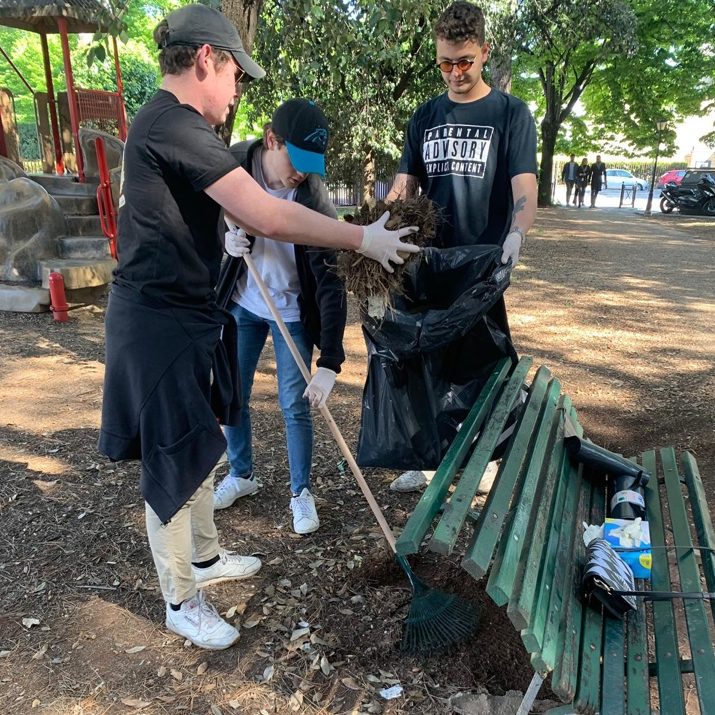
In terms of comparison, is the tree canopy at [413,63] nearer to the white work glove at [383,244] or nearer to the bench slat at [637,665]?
the white work glove at [383,244]

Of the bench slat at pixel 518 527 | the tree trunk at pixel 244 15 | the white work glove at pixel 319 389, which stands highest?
the tree trunk at pixel 244 15

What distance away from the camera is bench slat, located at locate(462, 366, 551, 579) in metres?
1.54

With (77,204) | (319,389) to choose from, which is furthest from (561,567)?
(77,204)

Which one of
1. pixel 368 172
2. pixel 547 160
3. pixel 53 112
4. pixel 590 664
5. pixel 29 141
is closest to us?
pixel 590 664

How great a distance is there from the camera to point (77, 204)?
8273mm

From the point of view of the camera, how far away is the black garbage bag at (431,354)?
233 cm

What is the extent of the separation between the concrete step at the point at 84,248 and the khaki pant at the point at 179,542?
5.98m

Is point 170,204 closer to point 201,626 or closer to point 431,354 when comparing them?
point 431,354

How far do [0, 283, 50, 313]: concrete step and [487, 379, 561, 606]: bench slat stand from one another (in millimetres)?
5819

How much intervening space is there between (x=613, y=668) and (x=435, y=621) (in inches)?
28.1

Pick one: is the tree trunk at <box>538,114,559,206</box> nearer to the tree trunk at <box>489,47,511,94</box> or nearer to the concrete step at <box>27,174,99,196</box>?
the tree trunk at <box>489,47,511,94</box>

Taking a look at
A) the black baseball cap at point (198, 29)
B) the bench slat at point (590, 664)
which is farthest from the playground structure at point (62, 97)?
the bench slat at point (590, 664)

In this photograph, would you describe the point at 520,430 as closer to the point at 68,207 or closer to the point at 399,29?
the point at 68,207

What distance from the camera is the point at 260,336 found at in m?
2.86
